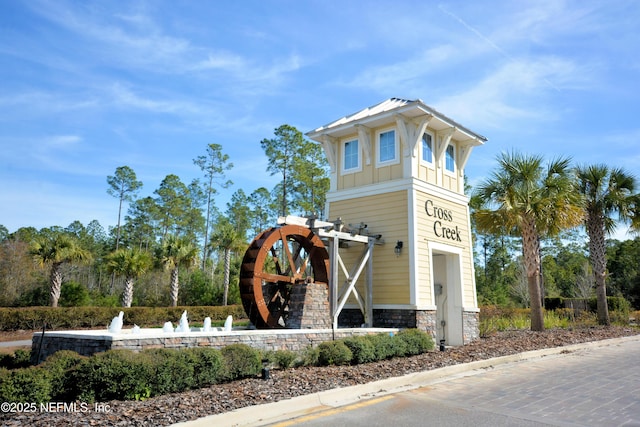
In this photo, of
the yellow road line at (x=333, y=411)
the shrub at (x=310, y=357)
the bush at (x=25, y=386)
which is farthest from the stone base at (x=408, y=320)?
the bush at (x=25, y=386)

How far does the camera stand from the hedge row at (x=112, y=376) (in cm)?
506

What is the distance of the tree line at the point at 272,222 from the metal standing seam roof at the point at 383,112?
3.99 m

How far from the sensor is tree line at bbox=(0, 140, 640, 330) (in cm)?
1658

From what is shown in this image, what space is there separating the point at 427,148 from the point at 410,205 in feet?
7.08

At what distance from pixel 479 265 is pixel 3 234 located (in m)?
53.3

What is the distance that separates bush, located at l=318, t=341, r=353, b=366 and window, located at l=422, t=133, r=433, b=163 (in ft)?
21.8

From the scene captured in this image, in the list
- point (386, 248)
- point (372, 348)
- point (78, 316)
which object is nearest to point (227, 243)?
point (78, 316)

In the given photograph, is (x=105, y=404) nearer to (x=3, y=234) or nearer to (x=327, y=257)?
(x=327, y=257)

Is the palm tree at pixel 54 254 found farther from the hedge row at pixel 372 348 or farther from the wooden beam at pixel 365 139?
the hedge row at pixel 372 348

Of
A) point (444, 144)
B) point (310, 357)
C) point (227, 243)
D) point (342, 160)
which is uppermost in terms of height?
point (444, 144)

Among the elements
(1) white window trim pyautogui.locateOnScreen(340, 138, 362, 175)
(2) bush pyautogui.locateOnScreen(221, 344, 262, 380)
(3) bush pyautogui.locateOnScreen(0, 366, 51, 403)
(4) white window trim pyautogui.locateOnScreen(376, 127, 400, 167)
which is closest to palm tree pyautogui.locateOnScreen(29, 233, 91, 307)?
(1) white window trim pyautogui.locateOnScreen(340, 138, 362, 175)

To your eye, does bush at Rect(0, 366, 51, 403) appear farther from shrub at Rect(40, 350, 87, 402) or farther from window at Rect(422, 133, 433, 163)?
window at Rect(422, 133, 433, 163)

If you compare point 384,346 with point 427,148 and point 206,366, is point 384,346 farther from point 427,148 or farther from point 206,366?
point 427,148

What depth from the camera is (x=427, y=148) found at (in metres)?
13.4
